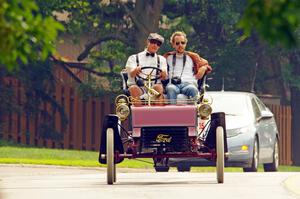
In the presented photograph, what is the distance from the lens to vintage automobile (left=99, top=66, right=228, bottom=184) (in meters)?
18.3

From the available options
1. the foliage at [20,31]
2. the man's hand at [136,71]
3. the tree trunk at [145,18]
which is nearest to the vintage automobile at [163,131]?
the man's hand at [136,71]

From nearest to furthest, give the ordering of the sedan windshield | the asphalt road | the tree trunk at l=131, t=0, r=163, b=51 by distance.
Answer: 1. the asphalt road
2. the sedan windshield
3. the tree trunk at l=131, t=0, r=163, b=51

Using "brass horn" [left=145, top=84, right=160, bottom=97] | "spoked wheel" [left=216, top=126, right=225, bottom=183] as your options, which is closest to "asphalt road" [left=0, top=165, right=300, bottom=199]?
"spoked wheel" [left=216, top=126, right=225, bottom=183]

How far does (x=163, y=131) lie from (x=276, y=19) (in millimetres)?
10912

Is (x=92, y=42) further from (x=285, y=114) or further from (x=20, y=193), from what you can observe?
(x=20, y=193)

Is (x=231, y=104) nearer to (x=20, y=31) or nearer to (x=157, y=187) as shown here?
(x=157, y=187)

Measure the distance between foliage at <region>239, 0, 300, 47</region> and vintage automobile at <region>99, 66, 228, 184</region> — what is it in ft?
33.2

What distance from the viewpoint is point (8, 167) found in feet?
82.3

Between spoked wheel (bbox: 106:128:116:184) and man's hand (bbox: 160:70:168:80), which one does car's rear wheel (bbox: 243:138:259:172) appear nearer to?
man's hand (bbox: 160:70:168:80)

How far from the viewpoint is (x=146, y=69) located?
1894 centimetres

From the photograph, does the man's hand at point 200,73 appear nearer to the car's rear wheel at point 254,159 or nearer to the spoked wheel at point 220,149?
the spoked wheel at point 220,149

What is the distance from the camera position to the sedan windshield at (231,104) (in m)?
24.8

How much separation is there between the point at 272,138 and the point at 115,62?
1500 centimetres

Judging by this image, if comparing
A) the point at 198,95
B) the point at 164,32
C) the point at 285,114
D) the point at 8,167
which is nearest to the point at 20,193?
the point at 198,95
